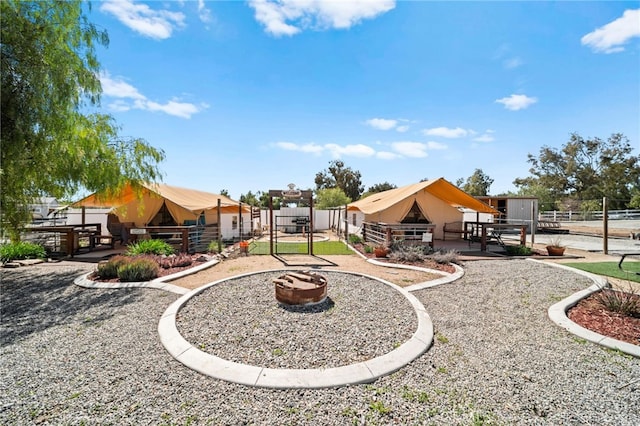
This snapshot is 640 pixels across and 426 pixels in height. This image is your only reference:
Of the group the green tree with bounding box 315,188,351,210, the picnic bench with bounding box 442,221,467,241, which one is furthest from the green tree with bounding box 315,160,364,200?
the picnic bench with bounding box 442,221,467,241

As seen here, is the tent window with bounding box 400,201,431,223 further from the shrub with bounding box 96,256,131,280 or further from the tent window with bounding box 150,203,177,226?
the shrub with bounding box 96,256,131,280

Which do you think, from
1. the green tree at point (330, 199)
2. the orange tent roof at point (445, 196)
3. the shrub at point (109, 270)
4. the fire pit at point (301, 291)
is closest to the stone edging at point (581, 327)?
the fire pit at point (301, 291)

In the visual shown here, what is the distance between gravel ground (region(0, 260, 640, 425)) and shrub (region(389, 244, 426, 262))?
166 inches

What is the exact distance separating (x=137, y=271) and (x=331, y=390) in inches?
239

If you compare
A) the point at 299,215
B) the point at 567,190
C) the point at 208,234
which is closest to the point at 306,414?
the point at 208,234

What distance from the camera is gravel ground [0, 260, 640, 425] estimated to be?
2447 mm

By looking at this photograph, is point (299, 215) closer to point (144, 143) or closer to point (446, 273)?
point (144, 143)

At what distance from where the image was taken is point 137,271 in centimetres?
683

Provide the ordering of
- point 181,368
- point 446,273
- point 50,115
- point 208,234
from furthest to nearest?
point 208,234 < point 446,273 < point 50,115 < point 181,368

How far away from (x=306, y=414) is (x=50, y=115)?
7827mm

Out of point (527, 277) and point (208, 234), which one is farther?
point (208, 234)

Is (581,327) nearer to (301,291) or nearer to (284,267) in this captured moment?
(301,291)

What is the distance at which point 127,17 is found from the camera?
667 cm

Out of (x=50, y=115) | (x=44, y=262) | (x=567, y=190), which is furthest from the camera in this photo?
(x=567, y=190)
